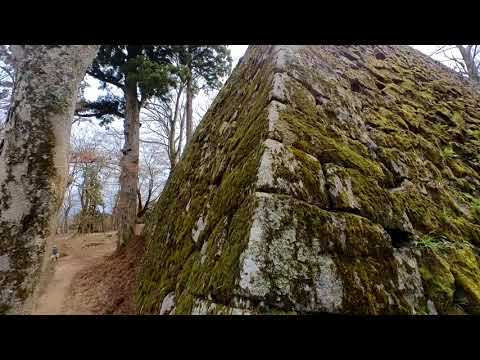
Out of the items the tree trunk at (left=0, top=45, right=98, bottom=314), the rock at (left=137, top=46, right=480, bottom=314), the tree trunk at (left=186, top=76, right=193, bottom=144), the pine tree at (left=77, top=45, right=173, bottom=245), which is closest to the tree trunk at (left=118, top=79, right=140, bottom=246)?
the pine tree at (left=77, top=45, right=173, bottom=245)

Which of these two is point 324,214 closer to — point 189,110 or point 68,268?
point 68,268

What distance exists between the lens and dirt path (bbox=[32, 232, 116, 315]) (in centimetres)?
467

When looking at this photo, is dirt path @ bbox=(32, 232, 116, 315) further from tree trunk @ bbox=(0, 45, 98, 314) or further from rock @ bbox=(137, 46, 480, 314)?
rock @ bbox=(137, 46, 480, 314)

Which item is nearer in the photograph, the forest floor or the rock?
the rock

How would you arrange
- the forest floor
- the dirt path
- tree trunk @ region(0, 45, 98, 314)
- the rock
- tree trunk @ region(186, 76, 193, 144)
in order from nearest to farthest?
the rock
tree trunk @ region(0, 45, 98, 314)
the forest floor
the dirt path
tree trunk @ region(186, 76, 193, 144)

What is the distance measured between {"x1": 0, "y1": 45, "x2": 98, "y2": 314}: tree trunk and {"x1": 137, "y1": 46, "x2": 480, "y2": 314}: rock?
865mm

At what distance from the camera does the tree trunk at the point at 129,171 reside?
260 inches

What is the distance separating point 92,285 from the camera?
5512mm

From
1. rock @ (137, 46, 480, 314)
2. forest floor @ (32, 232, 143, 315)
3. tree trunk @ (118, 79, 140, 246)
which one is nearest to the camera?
rock @ (137, 46, 480, 314)

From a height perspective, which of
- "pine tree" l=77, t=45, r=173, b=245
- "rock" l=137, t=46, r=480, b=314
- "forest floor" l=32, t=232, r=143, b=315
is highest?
"pine tree" l=77, t=45, r=173, b=245

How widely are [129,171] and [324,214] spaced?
275 inches

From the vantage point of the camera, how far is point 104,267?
6.26 meters
